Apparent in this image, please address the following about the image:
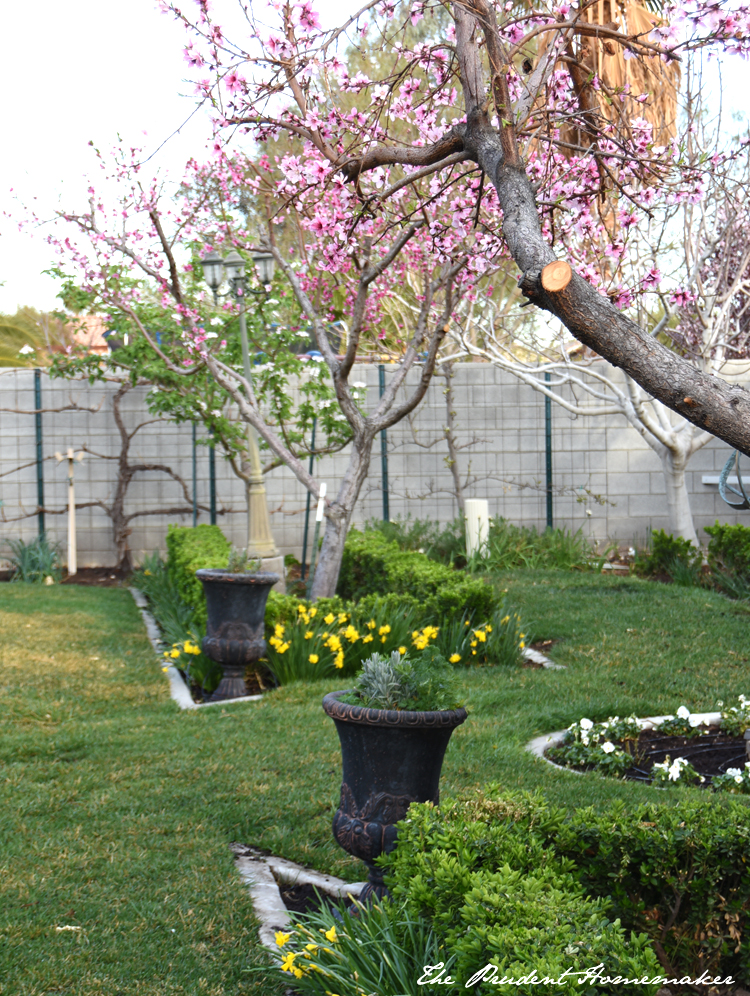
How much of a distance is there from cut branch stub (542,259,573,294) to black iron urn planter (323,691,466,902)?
1.56 m

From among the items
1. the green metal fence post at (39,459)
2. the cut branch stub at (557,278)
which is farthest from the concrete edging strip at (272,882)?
the green metal fence post at (39,459)

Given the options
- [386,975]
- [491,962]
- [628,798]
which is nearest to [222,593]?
[628,798]

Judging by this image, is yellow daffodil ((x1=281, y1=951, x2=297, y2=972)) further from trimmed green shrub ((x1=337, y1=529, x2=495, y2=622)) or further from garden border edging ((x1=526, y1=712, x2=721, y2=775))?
trimmed green shrub ((x1=337, y1=529, x2=495, y2=622))

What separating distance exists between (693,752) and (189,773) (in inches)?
104

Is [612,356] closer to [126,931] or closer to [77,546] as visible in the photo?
[126,931]

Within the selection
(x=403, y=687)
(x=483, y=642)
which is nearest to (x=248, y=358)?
(x=483, y=642)

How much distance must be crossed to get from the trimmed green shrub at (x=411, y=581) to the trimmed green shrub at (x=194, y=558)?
4.18ft

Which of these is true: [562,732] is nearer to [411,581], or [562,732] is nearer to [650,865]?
[411,581]

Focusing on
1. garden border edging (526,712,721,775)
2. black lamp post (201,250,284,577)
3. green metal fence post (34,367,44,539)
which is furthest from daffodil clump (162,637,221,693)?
green metal fence post (34,367,44,539)

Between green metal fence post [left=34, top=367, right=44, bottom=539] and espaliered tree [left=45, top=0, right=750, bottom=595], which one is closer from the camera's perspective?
espaliered tree [left=45, top=0, right=750, bottom=595]

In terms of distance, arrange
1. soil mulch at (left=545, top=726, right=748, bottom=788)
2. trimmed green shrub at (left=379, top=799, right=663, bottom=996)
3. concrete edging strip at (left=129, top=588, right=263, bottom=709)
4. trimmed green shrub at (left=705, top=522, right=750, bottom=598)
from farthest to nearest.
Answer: trimmed green shrub at (left=705, top=522, right=750, bottom=598) < concrete edging strip at (left=129, top=588, right=263, bottom=709) < soil mulch at (left=545, top=726, right=748, bottom=788) < trimmed green shrub at (left=379, top=799, right=663, bottom=996)

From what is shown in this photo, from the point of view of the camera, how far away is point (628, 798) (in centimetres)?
419

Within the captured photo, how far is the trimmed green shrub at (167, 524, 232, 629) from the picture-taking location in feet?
25.2

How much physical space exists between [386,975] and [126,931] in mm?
1153
